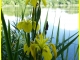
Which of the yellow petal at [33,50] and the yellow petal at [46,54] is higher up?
the yellow petal at [33,50]

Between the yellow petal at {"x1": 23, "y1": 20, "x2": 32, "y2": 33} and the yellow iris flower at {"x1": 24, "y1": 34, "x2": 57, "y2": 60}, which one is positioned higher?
the yellow petal at {"x1": 23, "y1": 20, "x2": 32, "y2": 33}

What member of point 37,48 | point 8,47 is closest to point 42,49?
point 37,48

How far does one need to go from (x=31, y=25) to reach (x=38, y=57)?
113 millimetres

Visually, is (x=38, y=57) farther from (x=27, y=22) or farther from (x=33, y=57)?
(x=27, y=22)

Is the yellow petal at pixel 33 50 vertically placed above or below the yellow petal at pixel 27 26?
below

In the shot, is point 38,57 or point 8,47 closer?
point 8,47

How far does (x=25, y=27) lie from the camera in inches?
24.9

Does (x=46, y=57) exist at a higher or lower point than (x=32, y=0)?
lower

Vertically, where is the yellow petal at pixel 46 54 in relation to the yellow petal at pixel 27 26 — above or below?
below

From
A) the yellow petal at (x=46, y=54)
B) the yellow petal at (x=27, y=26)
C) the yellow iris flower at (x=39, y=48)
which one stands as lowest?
the yellow petal at (x=46, y=54)

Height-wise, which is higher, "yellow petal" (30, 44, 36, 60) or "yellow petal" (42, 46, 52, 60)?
"yellow petal" (30, 44, 36, 60)

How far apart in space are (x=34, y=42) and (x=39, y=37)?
3 centimetres

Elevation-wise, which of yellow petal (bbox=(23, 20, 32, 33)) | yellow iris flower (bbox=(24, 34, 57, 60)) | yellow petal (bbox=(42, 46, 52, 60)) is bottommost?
yellow petal (bbox=(42, 46, 52, 60))

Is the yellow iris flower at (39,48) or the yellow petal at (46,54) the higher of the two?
the yellow iris flower at (39,48)
